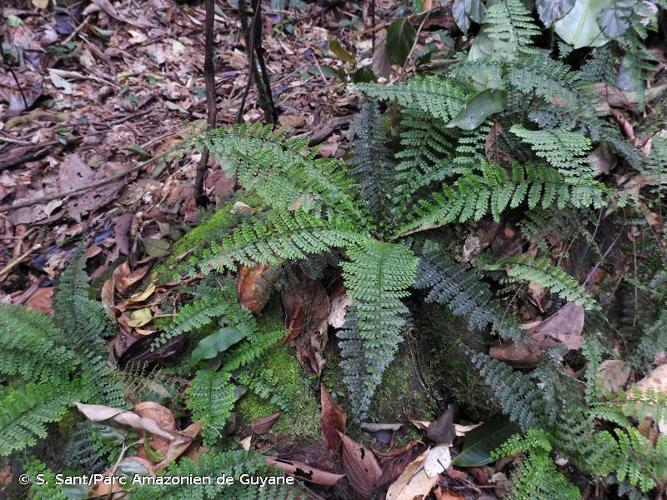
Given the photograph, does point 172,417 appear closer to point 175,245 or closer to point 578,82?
point 175,245

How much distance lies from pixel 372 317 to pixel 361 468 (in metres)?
0.65

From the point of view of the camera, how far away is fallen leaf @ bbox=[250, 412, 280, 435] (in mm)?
2109

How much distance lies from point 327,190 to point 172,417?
134cm

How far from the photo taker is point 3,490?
1.92 m

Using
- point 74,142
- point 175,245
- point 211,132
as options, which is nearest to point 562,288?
point 211,132

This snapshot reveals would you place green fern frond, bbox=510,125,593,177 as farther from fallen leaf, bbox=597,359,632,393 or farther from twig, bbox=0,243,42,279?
twig, bbox=0,243,42,279

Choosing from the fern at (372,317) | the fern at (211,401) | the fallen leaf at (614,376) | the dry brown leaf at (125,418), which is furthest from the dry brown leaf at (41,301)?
the fallen leaf at (614,376)

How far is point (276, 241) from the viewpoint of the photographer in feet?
6.89

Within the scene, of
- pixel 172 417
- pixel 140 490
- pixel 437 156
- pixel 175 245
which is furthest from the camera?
pixel 175 245

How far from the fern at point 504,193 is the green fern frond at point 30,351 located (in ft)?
5.94

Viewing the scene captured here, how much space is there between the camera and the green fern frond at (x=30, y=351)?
206cm

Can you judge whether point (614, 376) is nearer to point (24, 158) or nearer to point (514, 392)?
point (514, 392)

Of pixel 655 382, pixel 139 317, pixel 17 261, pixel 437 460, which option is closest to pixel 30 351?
pixel 139 317

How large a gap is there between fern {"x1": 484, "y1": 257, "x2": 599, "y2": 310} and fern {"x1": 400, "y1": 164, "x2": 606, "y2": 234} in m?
0.24
